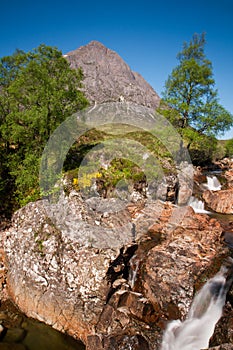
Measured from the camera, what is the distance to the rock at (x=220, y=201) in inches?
663

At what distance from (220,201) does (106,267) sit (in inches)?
458

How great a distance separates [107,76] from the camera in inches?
3120

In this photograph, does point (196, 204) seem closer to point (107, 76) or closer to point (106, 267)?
point (106, 267)

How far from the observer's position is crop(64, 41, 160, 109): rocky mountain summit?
65250 mm

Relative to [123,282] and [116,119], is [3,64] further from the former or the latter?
[123,282]

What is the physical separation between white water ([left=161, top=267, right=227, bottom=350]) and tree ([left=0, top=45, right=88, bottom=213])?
10.6m

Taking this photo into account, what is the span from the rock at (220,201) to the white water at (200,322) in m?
9.14

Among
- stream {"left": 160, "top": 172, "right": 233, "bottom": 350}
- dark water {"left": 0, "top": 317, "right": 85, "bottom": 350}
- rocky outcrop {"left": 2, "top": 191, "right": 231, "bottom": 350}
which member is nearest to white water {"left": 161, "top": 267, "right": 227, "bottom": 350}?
stream {"left": 160, "top": 172, "right": 233, "bottom": 350}

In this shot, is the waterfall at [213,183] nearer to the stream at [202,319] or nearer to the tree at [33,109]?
the stream at [202,319]

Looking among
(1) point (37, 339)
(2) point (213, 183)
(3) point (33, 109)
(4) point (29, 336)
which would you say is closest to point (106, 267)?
(1) point (37, 339)

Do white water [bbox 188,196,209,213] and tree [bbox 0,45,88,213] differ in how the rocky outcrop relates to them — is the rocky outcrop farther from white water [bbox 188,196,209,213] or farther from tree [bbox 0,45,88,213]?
white water [bbox 188,196,209,213]

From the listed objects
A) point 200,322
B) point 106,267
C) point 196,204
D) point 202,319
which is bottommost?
point 200,322

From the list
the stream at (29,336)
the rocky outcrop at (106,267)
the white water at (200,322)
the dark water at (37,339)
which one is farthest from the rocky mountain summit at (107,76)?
the dark water at (37,339)

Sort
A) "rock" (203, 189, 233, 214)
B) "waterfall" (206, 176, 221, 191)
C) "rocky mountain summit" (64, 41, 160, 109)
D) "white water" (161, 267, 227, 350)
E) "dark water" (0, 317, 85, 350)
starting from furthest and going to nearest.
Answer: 1. "rocky mountain summit" (64, 41, 160, 109)
2. "waterfall" (206, 176, 221, 191)
3. "rock" (203, 189, 233, 214)
4. "dark water" (0, 317, 85, 350)
5. "white water" (161, 267, 227, 350)
